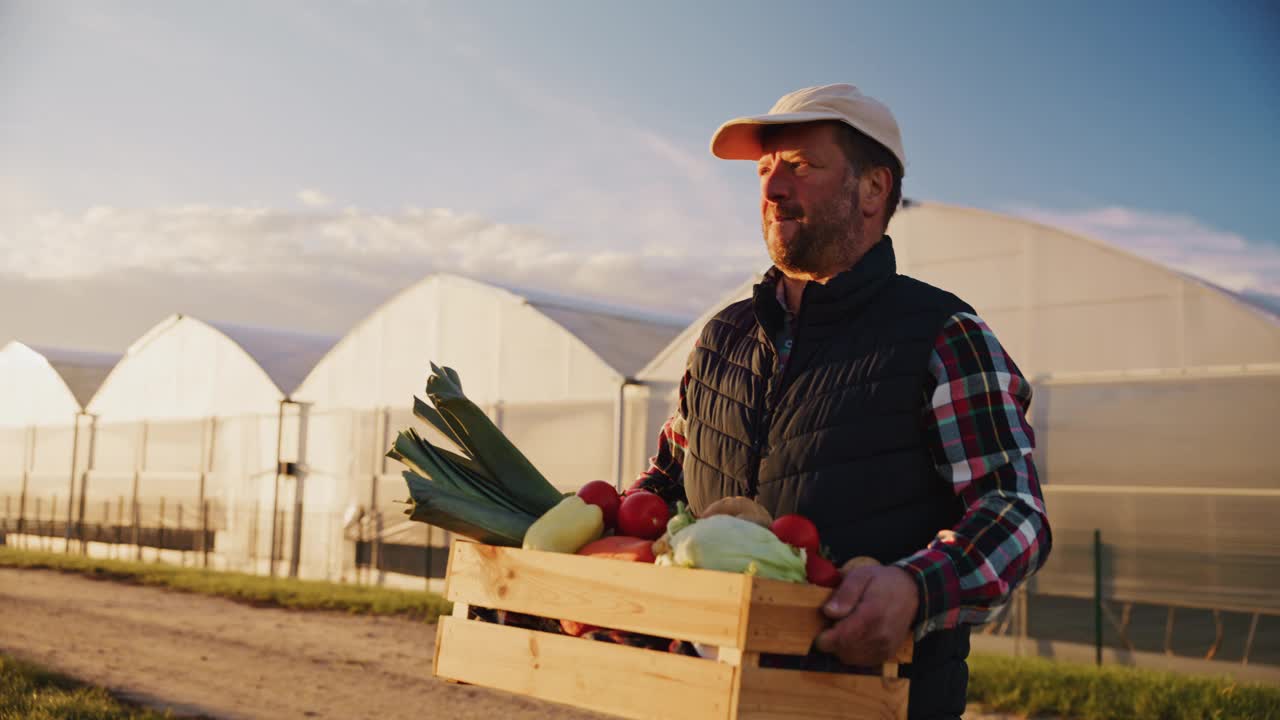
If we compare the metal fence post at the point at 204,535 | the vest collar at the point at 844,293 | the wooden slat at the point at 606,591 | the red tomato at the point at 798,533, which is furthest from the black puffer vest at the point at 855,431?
the metal fence post at the point at 204,535

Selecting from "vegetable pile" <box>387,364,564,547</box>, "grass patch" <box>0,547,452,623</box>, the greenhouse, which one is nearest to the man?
"vegetable pile" <box>387,364,564,547</box>

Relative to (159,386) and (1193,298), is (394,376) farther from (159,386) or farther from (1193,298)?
(1193,298)

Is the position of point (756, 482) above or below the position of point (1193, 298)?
below

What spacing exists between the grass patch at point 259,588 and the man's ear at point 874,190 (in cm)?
963

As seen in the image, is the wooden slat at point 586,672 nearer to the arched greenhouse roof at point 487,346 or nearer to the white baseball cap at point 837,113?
the white baseball cap at point 837,113

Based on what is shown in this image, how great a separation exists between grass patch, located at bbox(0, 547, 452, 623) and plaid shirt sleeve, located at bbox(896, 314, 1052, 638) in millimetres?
9780

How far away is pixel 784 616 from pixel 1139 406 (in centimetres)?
931

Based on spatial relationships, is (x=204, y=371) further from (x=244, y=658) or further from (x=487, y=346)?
(x=244, y=658)

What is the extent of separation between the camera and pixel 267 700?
774 cm

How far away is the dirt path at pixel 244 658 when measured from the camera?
24.7ft

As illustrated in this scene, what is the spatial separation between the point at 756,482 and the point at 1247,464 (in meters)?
8.77

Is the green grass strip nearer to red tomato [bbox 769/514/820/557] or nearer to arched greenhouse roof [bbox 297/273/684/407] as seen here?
red tomato [bbox 769/514/820/557]

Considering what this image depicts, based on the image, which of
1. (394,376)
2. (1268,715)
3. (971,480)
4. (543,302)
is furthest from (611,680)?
(394,376)

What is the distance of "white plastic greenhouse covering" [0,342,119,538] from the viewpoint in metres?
24.0
